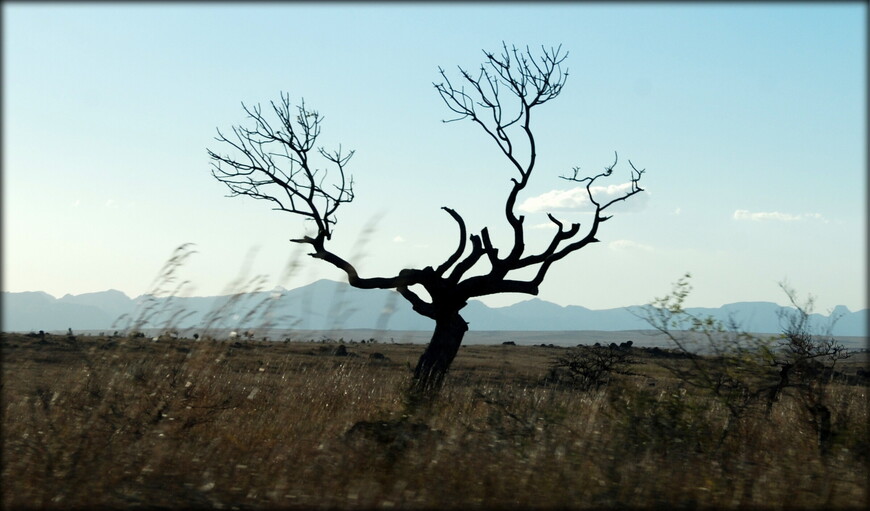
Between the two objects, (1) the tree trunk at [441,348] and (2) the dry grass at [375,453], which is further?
(1) the tree trunk at [441,348]

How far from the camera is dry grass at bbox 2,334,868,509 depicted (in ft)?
15.4

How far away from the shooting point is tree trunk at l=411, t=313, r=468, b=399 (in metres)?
11.5

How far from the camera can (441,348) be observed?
12023 millimetres

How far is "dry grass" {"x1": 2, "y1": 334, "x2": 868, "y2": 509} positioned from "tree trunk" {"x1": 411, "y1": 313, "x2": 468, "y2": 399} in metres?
3.85

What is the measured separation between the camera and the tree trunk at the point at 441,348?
37.7 ft

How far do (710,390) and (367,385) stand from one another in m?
4.57

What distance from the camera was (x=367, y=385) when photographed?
9914mm

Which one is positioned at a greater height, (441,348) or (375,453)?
Answer: (441,348)

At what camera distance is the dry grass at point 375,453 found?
184 inches

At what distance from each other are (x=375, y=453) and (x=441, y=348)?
6558 millimetres

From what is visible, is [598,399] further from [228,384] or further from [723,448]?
[228,384]

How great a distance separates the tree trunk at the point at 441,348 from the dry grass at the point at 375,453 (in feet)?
12.6

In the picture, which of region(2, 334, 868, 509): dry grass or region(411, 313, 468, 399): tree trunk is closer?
region(2, 334, 868, 509): dry grass

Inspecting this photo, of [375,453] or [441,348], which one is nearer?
[375,453]
